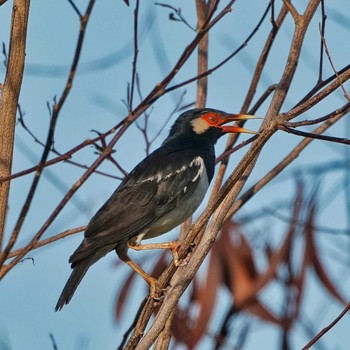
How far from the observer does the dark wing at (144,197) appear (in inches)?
212

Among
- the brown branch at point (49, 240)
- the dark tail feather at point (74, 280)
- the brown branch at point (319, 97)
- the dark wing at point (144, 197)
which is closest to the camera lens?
the brown branch at point (319, 97)

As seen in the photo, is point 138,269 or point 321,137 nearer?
point 321,137

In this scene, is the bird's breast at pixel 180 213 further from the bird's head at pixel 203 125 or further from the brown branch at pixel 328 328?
the brown branch at pixel 328 328

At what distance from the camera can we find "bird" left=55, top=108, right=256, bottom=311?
5266 mm

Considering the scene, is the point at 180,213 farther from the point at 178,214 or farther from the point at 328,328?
the point at 328,328

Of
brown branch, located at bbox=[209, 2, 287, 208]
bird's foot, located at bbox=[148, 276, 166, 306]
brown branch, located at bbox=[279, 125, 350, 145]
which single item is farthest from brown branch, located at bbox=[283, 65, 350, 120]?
brown branch, located at bbox=[209, 2, 287, 208]

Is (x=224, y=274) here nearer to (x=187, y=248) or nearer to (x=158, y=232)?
(x=187, y=248)

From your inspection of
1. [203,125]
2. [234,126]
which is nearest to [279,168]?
[234,126]

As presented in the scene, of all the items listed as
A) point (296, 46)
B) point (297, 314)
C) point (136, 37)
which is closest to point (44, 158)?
point (136, 37)

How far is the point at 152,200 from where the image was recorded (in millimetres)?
5715

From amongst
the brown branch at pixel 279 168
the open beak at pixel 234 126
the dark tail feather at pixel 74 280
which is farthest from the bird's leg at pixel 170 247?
the open beak at pixel 234 126

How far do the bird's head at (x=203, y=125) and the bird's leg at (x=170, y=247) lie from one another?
3.66 ft

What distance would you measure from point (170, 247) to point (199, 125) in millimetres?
1773

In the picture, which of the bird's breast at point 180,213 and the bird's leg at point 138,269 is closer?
the bird's leg at point 138,269
